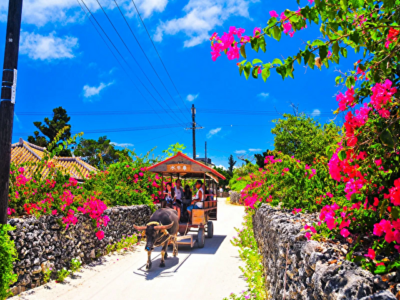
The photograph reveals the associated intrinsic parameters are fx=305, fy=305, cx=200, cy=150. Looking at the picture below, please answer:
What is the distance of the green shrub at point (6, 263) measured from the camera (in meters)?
5.27

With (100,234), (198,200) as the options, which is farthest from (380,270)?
(198,200)

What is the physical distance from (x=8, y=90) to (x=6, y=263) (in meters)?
3.30

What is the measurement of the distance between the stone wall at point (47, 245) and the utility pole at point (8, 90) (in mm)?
783

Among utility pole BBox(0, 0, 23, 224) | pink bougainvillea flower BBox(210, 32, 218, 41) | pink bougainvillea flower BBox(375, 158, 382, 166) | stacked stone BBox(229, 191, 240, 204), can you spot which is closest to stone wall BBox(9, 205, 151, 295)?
utility pole BBox(0, 0, 23, 224)

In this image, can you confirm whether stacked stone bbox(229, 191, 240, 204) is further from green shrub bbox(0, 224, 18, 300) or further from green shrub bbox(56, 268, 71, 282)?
green shrub bbox(0, 224, 18, 300)

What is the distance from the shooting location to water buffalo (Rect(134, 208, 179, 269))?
7.86 m

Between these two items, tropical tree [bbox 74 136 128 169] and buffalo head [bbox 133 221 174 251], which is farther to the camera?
tropical tree [bbox 74 136 128 169]

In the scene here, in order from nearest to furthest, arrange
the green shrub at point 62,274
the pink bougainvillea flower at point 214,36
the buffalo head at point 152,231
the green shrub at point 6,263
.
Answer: the pink bougainvillea flower at point 214,36 < the green shrub at point 6,263 < the green shrub at point 62,274 < the buffalo head at point 152,231

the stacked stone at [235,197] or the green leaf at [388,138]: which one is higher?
the green leaf at [388,138]

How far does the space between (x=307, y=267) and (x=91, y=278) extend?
5.90 metres

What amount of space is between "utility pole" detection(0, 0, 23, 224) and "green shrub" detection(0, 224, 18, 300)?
1.92 ft

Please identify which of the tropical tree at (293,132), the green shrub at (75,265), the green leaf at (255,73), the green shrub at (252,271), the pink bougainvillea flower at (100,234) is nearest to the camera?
the green leaf at (255,73)

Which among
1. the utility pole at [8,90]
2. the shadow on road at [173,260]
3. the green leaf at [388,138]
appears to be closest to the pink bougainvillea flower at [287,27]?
the green leaf at [388,138]

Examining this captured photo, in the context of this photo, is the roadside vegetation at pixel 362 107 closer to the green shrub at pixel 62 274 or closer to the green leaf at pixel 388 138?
the green leaf at pixel 388 138
